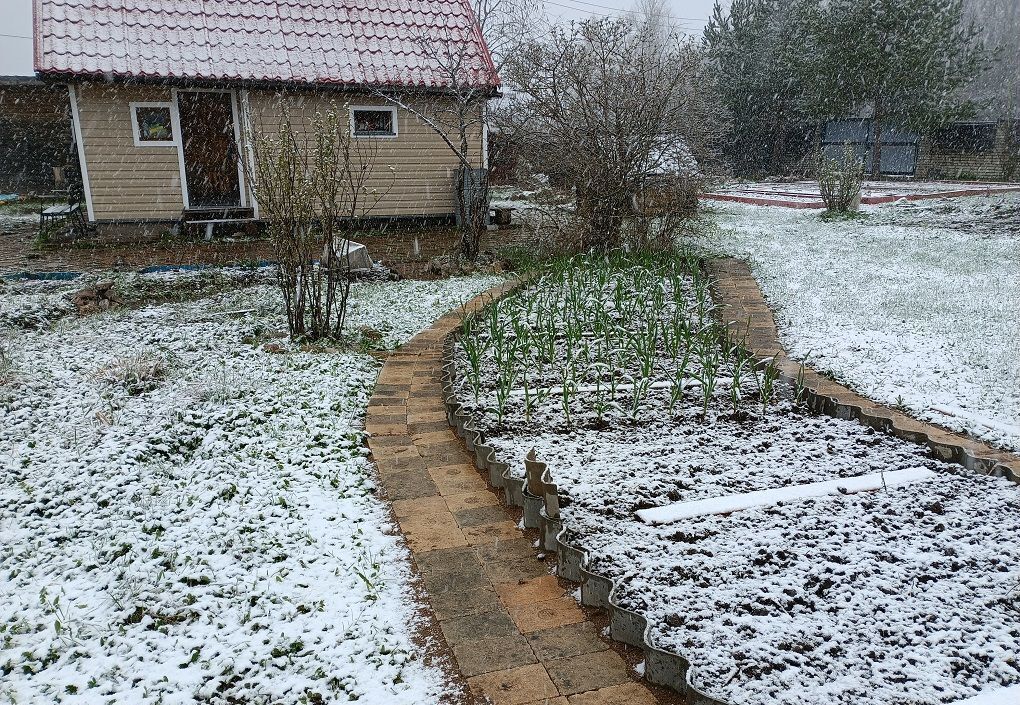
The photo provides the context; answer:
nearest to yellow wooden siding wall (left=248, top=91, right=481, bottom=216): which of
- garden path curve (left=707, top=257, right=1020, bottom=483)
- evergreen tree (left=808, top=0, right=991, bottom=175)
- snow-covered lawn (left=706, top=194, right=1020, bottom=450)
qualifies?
snow-covered lawn (left=706, top=194, right=1020, bottom=450)

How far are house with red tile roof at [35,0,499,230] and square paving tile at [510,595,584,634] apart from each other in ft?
28.0

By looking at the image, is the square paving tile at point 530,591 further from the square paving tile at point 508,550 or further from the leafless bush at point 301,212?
the leafless bush at point 301,212

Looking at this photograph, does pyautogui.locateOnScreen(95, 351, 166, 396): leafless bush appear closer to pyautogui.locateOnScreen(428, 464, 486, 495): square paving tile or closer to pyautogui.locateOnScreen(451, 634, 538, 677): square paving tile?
pyautogui.locateOnScreen(428, 464, 486, 495): square paving tile

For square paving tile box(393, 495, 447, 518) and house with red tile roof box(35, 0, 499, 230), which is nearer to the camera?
square paving tile box(393, 495, 447, 518)

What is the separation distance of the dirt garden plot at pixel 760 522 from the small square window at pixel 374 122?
798 cm

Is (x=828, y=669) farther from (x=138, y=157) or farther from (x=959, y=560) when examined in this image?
(x=138, y=157)

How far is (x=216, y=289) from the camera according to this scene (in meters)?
6.37

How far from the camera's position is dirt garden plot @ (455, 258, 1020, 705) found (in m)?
1.74

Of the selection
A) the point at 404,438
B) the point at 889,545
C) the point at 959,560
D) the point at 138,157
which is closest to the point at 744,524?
the point at 889,545

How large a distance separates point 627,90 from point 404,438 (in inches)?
182

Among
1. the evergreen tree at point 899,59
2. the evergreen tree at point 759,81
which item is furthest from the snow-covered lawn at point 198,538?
the evergreen tree at point 759,81

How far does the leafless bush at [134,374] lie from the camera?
3811 millimetres

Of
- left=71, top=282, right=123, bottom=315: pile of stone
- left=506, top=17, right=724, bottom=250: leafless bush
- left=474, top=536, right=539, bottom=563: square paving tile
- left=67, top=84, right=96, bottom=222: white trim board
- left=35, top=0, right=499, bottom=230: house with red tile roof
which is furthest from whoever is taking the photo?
left=35, top=0, right=499, bottom=230: house with red tile roof

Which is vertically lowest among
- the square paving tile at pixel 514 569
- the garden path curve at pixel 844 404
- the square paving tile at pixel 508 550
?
the square paving tile at pixel 514 569
